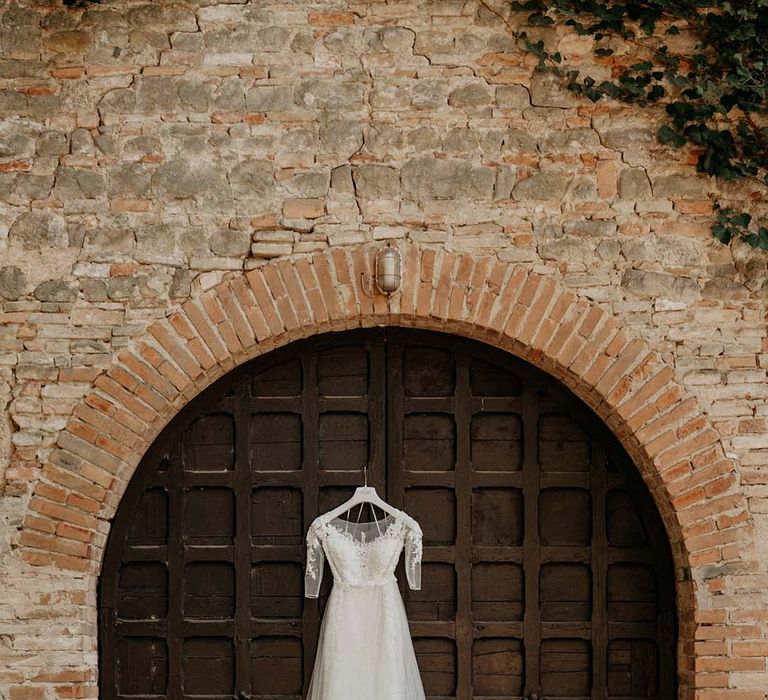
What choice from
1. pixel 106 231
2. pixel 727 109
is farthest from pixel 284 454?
pixel 727 109

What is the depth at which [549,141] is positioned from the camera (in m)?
5.14

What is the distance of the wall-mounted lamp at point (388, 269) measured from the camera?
498cm

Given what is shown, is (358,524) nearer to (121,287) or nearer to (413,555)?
(413,555)

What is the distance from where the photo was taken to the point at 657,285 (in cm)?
511

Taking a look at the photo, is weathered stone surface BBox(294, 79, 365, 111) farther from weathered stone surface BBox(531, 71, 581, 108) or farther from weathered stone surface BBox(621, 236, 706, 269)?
weathered stone surface BBox(621, 236, 706, 269)

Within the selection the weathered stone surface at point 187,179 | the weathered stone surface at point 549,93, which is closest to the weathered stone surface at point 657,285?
the weathered stone surface at point 549,93

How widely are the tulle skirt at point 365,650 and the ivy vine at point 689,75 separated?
245 cm

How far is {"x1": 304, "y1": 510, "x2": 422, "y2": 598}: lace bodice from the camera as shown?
5.09 meters

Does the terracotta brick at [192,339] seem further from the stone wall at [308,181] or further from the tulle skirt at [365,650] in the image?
the tulle skirt at [365,650]

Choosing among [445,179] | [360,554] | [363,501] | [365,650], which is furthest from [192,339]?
[365,650]

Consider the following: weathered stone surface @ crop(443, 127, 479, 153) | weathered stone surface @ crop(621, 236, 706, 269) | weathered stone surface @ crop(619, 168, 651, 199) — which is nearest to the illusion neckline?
weathered stone surface @ crop(621, 236, 706, 269)

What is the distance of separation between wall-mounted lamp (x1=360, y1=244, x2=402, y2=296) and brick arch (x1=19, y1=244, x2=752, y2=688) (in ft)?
0.19

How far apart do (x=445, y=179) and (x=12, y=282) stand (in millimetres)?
2187

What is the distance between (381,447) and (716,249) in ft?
6.39
